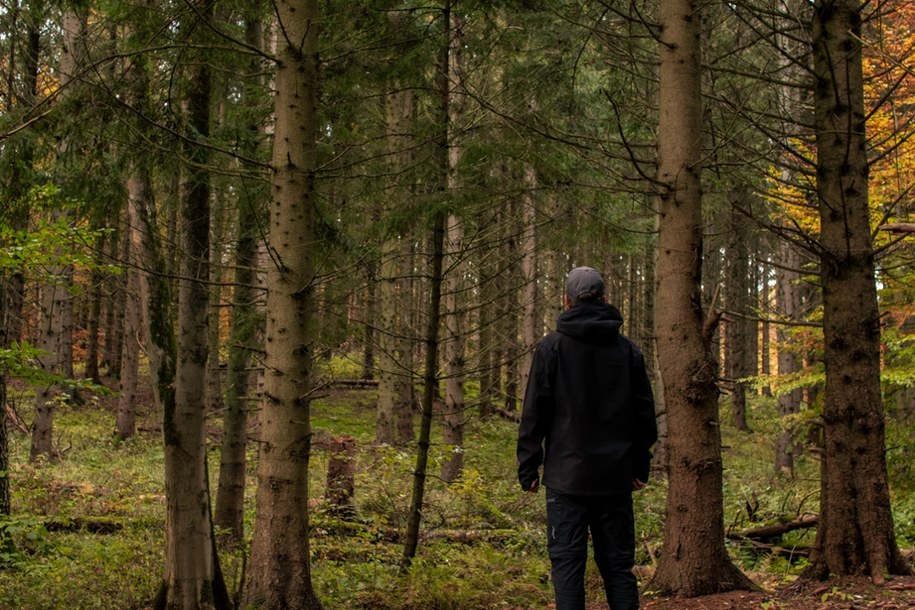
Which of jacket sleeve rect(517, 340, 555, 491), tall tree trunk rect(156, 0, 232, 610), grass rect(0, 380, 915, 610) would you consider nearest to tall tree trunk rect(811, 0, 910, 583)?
grass rect(0, 380, 915, 610)

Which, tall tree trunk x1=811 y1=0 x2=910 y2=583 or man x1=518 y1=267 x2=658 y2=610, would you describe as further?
tall tree trunk x1=811 y1=0 x2=910 y2=583

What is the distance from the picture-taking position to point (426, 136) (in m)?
7.41

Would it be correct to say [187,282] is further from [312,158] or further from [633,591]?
[633,591]

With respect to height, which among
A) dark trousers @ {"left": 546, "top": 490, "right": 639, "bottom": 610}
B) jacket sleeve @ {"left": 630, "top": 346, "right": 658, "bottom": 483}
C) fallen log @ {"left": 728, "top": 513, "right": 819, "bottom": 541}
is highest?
jacket sleeve @ {"left": 630, "top": 346, "right": 658, "bottom": 483}

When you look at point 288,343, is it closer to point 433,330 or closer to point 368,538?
point 433,330

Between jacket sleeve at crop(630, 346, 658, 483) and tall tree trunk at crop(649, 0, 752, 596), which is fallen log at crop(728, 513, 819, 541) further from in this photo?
jacket sleeve at crop(630, 346, 658, 483)

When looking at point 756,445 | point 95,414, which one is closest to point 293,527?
point 95,414

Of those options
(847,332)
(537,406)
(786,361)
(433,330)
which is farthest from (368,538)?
(786,361)

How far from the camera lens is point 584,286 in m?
4.61

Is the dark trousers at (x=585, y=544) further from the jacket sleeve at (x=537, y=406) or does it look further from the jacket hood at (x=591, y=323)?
the jacket hood at (x=591, y=323)

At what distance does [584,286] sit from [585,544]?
1537 mm

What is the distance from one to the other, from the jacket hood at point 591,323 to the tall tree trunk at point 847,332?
1.81 meters

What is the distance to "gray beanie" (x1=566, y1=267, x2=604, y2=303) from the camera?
4.61 meters

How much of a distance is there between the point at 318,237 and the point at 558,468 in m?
4.48
